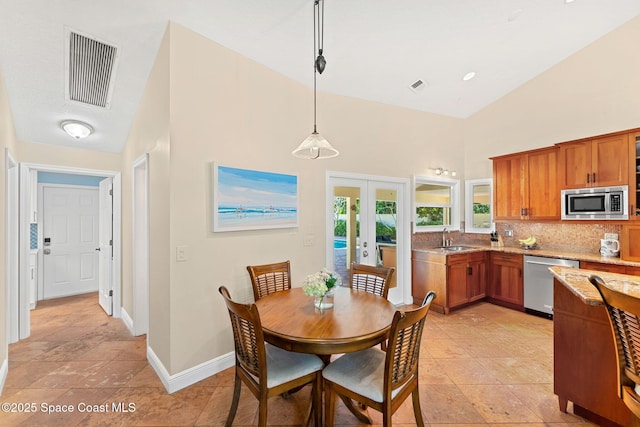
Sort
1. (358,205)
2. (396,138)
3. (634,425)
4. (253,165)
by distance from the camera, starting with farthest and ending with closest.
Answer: (396,138) → (358,205) → (253,165) → (634,425)

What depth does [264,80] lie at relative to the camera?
2.88 metres

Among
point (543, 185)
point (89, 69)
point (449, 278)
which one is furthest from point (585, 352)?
point (89, 69)

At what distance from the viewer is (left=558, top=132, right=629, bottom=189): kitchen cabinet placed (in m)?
3.17

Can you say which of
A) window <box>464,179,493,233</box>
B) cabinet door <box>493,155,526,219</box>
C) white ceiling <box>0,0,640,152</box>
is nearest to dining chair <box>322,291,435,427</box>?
white ceiling <box>0,0,640,152</box>

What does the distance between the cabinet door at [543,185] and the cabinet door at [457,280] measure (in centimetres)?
121

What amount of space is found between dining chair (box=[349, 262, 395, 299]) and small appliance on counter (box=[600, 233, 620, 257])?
9.70 feet

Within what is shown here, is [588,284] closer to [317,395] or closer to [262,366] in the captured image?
[317,395]

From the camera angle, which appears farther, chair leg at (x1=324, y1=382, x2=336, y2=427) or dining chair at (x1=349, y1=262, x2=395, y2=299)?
dining chair at (x1=349, y1=262, x2=395, y2=299)

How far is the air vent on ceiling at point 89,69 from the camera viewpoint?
7.41 ft

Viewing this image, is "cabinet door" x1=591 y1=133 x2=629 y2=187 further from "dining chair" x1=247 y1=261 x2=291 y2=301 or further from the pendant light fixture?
"dining chair" x1=247 y1=261 x2=291 y2=301

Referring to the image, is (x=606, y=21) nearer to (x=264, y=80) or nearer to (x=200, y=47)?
(x=264, y=80)

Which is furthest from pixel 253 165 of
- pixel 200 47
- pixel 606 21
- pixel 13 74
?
pixel 606 21

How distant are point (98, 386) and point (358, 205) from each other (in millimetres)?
3295

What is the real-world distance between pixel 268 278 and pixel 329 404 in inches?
50.3
